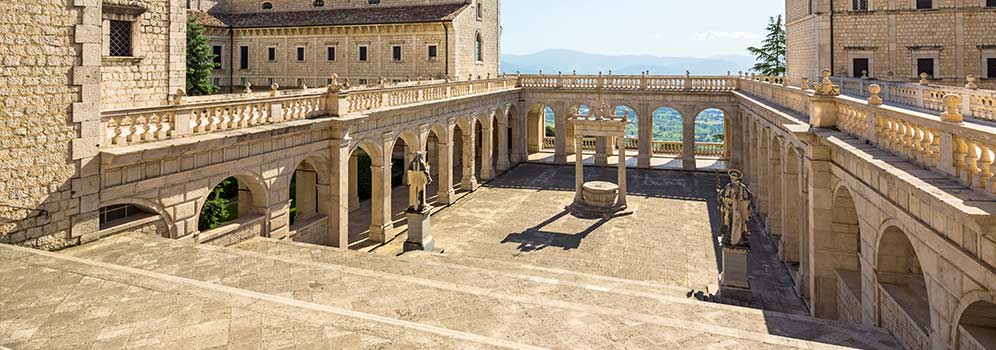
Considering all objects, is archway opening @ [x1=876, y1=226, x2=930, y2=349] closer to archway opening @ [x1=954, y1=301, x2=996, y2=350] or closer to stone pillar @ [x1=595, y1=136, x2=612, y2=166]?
archway opening @ [x1=954, y1=301, x2=996, y2=350]

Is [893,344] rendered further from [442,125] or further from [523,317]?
[442,125]

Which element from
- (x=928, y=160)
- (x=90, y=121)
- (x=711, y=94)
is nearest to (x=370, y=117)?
(x=90, y=121)

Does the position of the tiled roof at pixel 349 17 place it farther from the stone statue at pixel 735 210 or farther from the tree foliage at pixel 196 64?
the stone statue at pixel 735 210

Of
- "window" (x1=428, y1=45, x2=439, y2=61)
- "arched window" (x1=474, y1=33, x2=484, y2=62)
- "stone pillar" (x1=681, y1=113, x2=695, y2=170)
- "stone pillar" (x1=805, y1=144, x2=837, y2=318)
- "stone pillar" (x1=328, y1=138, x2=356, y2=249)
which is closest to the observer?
"stone pillar" (x1=805, y1=144, x2=837, y2=318)

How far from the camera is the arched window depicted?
41216 mm

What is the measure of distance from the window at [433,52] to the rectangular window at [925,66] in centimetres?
2755

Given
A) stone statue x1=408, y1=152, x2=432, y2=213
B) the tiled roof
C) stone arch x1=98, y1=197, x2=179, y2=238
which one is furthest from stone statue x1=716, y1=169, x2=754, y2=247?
the tiled roof

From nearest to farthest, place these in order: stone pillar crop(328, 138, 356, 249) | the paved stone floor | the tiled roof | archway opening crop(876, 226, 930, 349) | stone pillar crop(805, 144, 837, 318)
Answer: the paved stone floor
archway opening crop(876, 226, 930, 349)
stone pillar crop(805, 144, 837, 318)
stone pillar crop(328, 138, 356, 249)
the tiled roof

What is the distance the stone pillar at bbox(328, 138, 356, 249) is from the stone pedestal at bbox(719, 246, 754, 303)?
11846 millimetres

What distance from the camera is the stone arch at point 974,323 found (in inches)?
248

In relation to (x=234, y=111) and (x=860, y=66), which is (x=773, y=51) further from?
(x=234, y=111)

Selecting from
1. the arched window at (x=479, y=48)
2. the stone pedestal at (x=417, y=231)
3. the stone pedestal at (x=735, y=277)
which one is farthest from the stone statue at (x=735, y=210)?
the arched window at (x=479, y=48)

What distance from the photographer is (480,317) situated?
8.19 meters

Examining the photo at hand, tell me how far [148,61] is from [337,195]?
7.92 m
